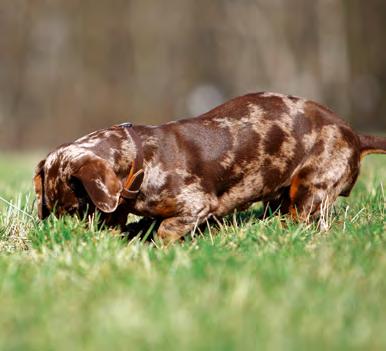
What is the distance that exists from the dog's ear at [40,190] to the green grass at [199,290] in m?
0.25

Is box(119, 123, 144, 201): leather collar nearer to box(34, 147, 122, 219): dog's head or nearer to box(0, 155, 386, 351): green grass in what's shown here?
box(34, 147, 122, 219): dog's head

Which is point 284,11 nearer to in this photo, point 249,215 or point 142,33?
point 142,33

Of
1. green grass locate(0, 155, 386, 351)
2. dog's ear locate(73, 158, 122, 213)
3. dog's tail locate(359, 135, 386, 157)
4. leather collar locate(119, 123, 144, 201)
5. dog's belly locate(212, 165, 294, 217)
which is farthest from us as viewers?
dog's tail locate(359, 135, 386, 157)

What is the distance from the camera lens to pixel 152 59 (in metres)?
17.1

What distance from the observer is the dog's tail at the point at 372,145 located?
5246 millimetres

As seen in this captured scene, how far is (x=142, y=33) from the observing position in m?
17.0

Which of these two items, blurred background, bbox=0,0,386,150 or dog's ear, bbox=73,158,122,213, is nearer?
dog's ear, bbox=73,158,122,213

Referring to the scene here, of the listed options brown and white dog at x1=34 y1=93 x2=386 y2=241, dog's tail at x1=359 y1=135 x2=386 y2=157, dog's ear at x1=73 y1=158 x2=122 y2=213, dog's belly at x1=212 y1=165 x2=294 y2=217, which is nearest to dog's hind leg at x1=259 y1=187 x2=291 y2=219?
brown and white dog at x1=34 y1=93 x2=386 y2=241

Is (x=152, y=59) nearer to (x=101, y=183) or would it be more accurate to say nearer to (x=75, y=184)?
(x=75, y=184)

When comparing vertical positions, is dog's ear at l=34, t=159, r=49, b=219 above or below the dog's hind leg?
above

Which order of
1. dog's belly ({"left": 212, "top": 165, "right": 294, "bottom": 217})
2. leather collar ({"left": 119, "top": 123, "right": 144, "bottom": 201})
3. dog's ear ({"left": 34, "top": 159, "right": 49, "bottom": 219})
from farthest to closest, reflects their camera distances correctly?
1. dog's belly ({"left": 212, "top": 165, "right": 294, "bottom": 217})
2. dog's ear ({"left": 34, "top": 159, "right": 49, "bottom": 219})
3. leather collar ({"left": 119, "top": 123, "right": 144, "bottom": 201})

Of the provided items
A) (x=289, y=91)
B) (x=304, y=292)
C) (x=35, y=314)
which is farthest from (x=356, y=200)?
(x=289, y=91)

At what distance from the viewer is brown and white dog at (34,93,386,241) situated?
4.52 meters

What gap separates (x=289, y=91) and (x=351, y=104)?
2.00 m
